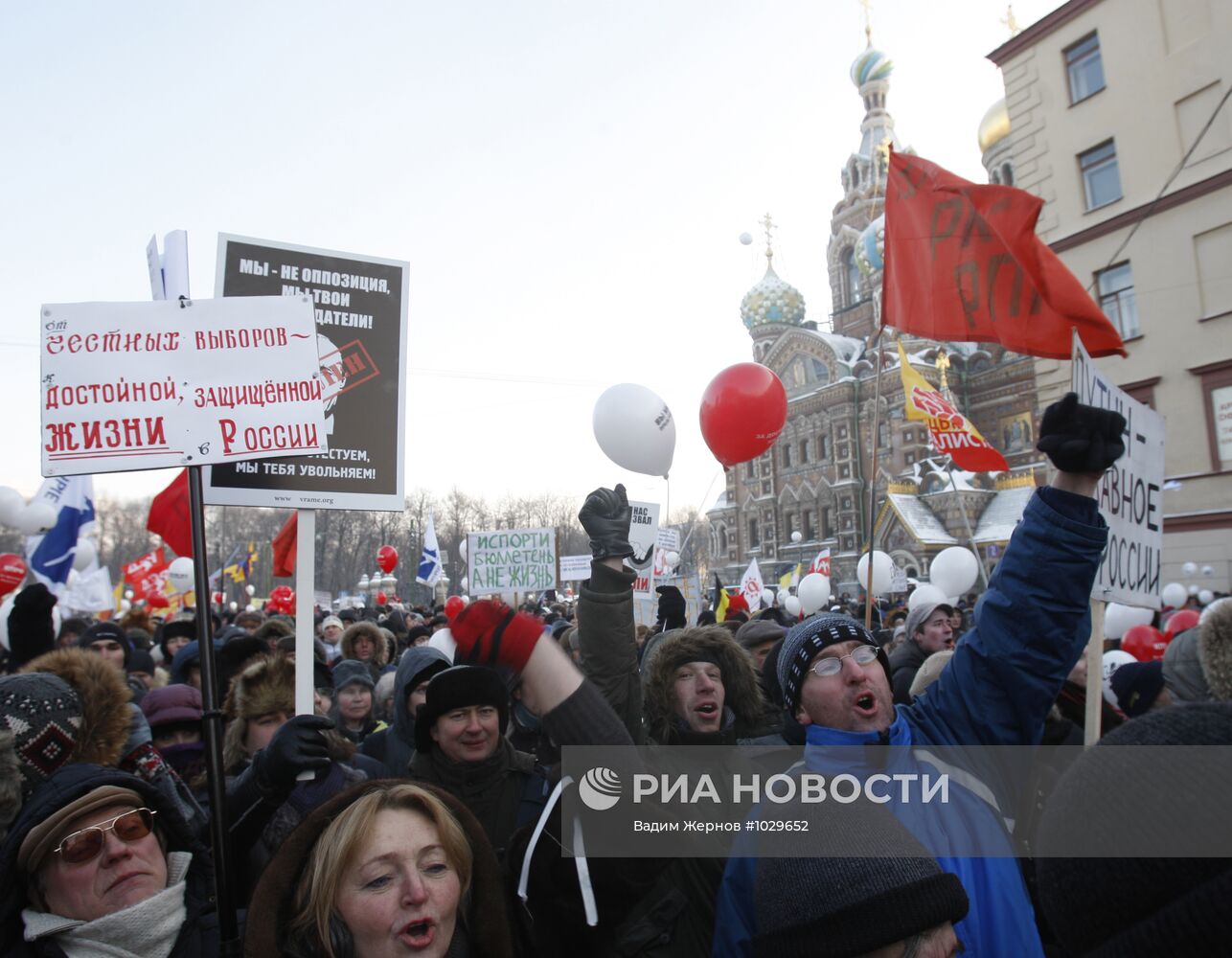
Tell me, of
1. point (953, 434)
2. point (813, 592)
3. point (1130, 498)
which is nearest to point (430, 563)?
point (813, 592)

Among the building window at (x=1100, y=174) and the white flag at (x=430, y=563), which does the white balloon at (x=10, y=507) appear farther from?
the building window at (x=1100, y=174)

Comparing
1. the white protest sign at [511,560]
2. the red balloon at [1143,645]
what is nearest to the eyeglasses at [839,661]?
the red balloon at [1143,645]

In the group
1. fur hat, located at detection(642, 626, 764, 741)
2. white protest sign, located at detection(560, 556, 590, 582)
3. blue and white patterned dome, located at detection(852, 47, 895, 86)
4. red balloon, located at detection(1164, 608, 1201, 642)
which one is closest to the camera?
fur hat, located at detection(642, 626, 764, 741)

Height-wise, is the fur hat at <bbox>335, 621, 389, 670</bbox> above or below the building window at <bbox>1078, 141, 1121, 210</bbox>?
below

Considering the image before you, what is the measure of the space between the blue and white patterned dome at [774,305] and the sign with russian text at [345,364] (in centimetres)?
5229

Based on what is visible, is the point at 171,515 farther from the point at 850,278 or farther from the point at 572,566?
the point at 850,278

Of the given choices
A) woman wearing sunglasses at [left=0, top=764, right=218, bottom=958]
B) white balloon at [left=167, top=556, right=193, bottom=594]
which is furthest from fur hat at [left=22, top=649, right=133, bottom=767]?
white balloon at [left=167, top=556, right=193, bottom=594]

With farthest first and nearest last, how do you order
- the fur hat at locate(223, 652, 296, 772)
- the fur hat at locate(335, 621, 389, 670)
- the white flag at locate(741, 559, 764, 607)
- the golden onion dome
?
the golden onion dome, the white flag at locate(741, 559, 764, 607), the fur hat at locate(335, 621, 389, 670), the fur hat at locate(223, 652, 296, 772)

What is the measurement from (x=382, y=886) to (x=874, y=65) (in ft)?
197

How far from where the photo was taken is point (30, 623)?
15.3ft

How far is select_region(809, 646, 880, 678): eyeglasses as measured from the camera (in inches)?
99.3

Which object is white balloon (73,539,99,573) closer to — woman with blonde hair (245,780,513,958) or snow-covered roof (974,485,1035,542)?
woman with blonde hair (245,780,513,958)

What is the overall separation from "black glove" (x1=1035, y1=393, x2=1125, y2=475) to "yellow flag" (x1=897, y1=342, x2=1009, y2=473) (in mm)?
7644

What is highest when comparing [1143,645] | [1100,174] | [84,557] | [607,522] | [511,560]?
[1100,174]
